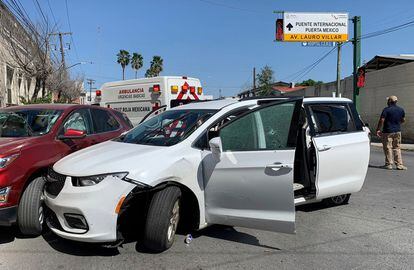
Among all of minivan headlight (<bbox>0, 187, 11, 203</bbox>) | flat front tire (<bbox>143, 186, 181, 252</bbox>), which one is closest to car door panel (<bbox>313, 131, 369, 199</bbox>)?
flat front tire (<bbox>143, 186, 181, 252</bbox>)

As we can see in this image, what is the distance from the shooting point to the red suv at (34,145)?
→ 15.4 ft

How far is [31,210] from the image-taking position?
479 cm

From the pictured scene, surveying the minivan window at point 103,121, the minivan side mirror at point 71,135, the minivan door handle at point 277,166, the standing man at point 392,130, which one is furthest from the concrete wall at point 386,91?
the minivan side mirror at point 71,135

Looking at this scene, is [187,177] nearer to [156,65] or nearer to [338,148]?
[338,148]

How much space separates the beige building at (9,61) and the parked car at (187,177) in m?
15.6

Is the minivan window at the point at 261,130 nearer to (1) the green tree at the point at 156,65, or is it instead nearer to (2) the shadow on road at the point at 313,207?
(2) the shadow on road at the point at 313,207

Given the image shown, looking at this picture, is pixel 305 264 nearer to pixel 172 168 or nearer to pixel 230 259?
pixel 230 259

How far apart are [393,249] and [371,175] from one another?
209 inches

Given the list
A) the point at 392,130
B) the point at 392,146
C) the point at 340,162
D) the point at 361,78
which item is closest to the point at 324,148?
the point at 340,162

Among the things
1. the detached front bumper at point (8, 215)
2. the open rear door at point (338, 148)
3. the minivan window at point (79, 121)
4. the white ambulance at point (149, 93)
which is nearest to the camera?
the detached front bumper at point (8, 215)

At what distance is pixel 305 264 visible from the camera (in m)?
4.24

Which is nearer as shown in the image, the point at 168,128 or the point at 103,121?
the point at 168,128

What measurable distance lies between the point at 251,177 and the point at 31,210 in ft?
8.64

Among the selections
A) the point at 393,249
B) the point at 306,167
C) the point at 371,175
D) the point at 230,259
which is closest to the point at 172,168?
the point at 230,259
